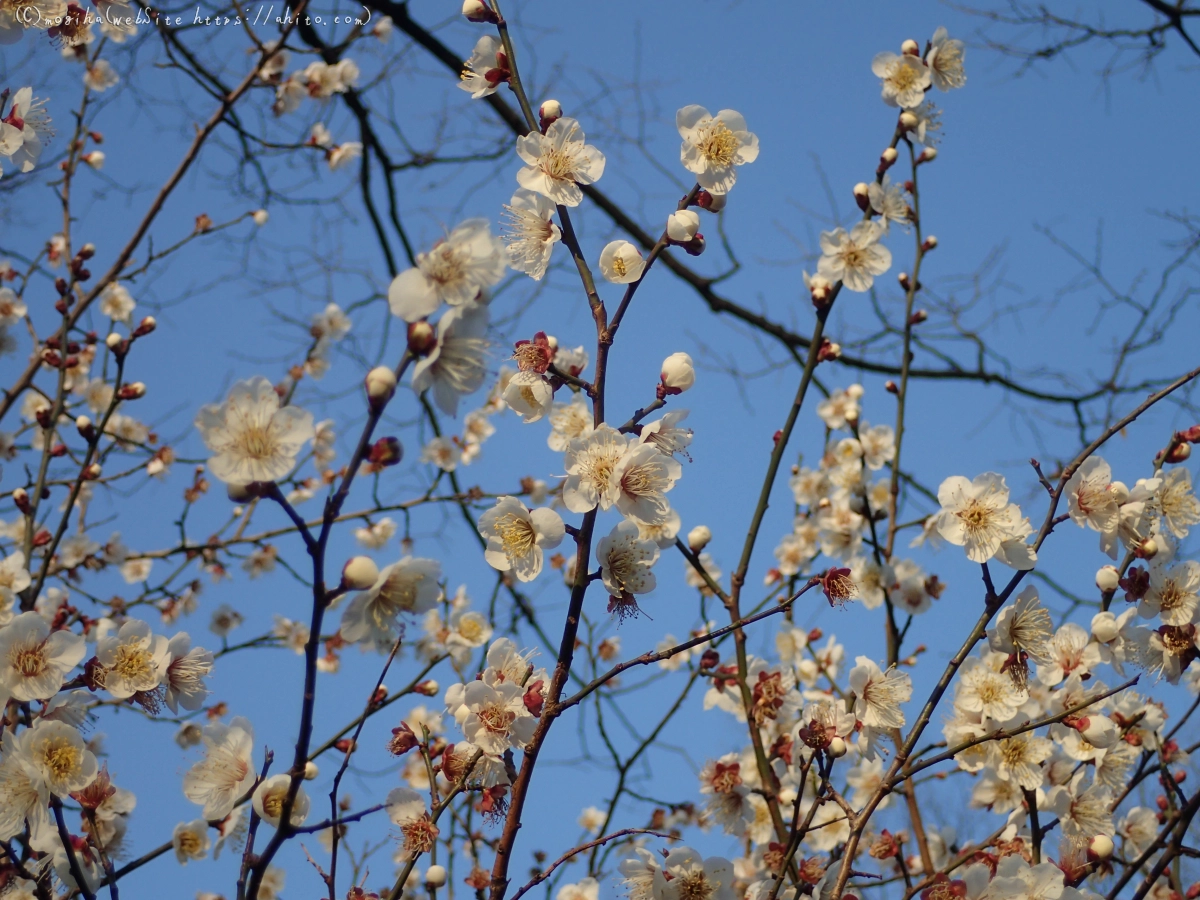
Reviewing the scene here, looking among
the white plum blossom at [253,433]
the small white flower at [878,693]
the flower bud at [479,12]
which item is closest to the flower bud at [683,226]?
the flower bud at [479,12]

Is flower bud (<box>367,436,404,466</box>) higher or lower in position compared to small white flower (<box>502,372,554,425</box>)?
lower

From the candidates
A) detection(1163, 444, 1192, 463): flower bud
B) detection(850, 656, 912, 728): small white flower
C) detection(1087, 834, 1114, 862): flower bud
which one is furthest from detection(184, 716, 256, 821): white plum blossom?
detection(1163, 444, 1192, 463): flower bud

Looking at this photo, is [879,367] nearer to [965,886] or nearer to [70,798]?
[965,886]

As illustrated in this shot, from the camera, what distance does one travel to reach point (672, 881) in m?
1.82

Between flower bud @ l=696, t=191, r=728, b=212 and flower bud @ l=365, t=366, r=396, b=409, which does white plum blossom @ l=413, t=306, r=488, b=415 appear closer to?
flower bud @ l=365, t=366, r=396, b=409

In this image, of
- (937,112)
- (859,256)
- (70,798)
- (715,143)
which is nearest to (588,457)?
(715,143)

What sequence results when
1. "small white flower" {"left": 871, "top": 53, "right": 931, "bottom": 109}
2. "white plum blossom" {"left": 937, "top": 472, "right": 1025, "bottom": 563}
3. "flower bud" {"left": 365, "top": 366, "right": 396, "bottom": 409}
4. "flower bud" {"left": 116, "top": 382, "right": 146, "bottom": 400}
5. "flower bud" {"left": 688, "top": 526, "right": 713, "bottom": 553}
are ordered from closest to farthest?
"flower bud" {"left": 365, "top": 366, "right": 396, "bottom": 409}
"white plum blossom" {"left": 937, "top": 472, "right": 1025, "bottom": 563}
"flower bud" {"left": 688, "top": 526, "right": 713, "bottom": 553}
"small white flower" {"left": 871, "top": 53, "right": 931, "bottom": 109}
"flower bud" {"left": 116, "top": 382, "right": 146, "bottom": 400}

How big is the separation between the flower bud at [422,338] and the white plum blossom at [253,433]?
194 millimetres

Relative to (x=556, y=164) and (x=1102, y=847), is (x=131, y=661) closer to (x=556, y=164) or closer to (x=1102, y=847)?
(x=556, y=164)

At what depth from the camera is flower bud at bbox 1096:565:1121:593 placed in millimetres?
2094

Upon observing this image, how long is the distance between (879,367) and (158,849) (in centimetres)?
389

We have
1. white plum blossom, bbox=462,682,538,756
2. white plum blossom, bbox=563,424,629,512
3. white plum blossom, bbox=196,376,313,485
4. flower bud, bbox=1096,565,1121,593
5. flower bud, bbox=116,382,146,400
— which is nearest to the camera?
white plum blossom, bbox=196,376,313,485

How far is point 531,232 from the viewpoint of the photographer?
1.86 meters

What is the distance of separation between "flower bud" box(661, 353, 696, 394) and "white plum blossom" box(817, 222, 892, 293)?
1116 mm
